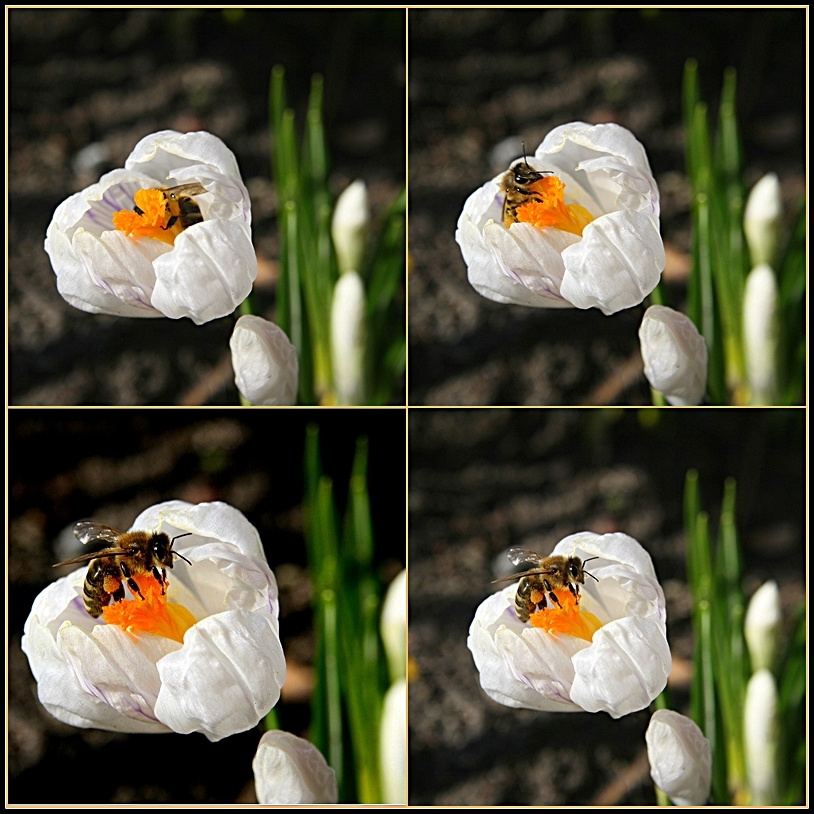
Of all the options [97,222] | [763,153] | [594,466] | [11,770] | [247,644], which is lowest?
[11,770]

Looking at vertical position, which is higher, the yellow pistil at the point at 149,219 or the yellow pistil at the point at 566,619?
the yellow pistil at the point at 149,219

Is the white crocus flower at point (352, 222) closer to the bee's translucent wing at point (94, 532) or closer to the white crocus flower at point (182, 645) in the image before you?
the white crocus flower at point (182, 645)

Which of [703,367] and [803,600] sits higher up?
[703,367]

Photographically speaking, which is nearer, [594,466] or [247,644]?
[247,644]

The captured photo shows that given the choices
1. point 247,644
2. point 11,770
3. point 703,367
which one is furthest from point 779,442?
point 11,770

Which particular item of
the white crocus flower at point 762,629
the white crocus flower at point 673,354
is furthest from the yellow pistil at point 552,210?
the white crocus flower at point 762,629

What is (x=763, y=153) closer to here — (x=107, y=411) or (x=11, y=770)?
(x=107, y=411)
